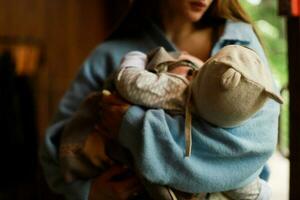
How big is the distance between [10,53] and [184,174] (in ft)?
5.21

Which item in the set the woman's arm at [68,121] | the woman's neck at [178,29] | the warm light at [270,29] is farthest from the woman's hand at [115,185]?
the warm light at [270,29]

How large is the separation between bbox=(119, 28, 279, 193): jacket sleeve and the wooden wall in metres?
1.67

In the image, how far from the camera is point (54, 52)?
2.45 metres

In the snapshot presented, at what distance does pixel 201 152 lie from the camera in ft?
2.32

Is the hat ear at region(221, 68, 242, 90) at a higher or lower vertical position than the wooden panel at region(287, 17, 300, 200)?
higher

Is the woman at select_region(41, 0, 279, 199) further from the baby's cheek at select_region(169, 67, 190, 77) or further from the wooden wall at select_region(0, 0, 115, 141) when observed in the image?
the wooden wall at select_region(0, 0, 115, 141)

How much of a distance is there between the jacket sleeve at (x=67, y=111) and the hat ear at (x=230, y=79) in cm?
48

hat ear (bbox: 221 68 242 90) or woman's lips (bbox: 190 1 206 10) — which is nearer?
hat ear (bbox: 221 68 242 90)

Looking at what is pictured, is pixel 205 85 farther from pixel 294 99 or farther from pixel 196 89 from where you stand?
pixel 294 99

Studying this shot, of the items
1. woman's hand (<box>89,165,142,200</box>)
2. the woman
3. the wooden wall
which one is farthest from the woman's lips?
the wooden wall

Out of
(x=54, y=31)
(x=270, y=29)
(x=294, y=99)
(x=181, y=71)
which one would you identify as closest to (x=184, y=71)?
(x=181, y=71)

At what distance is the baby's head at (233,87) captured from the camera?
2.00 ft

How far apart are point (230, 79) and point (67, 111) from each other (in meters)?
0.58

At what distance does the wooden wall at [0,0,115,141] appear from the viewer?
2.31m
